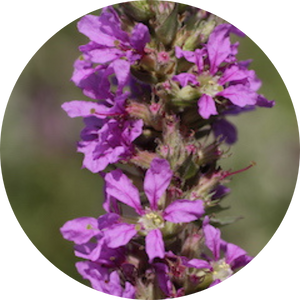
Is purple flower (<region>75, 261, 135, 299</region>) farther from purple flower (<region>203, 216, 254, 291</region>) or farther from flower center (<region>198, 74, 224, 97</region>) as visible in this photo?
flower center (<region>198, 74, 224, 97</region>)

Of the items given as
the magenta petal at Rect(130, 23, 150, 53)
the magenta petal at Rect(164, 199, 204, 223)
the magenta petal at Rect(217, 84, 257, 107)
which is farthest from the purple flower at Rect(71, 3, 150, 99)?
the magenta petal at Rect(164, 199, 204, 223)

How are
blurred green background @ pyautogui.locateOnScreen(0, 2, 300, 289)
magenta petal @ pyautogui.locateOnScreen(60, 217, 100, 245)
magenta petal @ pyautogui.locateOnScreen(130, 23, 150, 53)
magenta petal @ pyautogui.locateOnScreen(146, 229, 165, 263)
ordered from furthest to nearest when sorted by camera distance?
blurred green background @ pyautogui.locateOnScreen(0, 2, 300, 289)
magenta petal @ pyautogui.locateOnScreen(60, 217, 100, 245)
magenta petal @ pyautogui.locateOnScreen(130, 23, 150, 53)
magenta petal @ pyautogui.locateOnScreen(146, 229, 165, 263)

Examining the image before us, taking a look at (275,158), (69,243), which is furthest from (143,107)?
(69,243)

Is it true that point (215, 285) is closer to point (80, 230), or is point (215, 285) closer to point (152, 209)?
point (152, 209)

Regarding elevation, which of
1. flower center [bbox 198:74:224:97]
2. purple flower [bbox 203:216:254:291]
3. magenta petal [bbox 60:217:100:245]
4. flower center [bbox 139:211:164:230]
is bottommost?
purple flower [bbox 203:216:254:291]

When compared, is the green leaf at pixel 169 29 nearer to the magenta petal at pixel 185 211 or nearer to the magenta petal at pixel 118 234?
the magenta petal at pixel 185 211

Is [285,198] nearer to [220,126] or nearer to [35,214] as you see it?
[220,126]

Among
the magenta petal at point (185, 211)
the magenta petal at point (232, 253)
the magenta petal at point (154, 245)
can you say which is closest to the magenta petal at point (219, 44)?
the magenta petal at point (185, 211)
